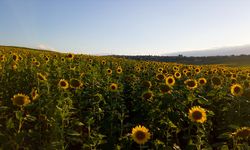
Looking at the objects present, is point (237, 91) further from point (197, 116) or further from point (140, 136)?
point (140, 136)

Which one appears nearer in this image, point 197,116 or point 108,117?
point 197,116

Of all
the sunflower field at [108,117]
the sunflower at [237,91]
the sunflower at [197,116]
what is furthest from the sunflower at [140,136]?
the sunflower at [237,91]

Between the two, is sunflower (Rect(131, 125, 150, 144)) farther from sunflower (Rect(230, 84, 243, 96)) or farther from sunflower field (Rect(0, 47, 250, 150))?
sunflower (Rect(230, 84, 243, 96))

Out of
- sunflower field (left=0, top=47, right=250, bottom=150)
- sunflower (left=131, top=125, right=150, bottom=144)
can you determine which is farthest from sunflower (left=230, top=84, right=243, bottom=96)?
sunflower (left=131, top=125, right=150, bottom=144)

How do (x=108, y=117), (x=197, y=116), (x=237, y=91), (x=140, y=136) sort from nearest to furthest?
(x=140, y=136) < (x=197, y=116) < (x=108, y=117) < (x=237, y=91)

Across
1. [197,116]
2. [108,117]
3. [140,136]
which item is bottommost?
[108,117]

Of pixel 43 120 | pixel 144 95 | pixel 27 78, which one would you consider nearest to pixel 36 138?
pixel 43 120

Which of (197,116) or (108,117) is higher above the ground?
(197,116)

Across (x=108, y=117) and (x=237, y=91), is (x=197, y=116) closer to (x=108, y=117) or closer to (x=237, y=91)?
(x=108, y=117)

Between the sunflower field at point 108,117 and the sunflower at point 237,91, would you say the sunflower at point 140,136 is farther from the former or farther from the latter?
the sunflower at point 237,91

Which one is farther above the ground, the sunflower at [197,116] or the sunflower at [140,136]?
the sunflower at [197,116]

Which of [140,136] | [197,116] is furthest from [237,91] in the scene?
[140,136]

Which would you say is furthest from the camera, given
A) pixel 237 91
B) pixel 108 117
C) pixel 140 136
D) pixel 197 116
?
pixel 237 91

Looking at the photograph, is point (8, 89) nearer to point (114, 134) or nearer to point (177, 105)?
point (114, 134)
